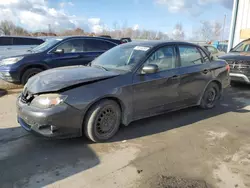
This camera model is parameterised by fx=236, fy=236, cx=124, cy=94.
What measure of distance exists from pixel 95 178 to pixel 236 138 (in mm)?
2663

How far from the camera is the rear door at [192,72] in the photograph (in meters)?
4.85

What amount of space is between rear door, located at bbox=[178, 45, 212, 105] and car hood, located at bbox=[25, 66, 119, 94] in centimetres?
162

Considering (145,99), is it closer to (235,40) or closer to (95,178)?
(95,178)

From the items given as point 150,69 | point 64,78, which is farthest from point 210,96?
point 64,78

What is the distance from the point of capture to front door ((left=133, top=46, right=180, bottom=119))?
4109mm

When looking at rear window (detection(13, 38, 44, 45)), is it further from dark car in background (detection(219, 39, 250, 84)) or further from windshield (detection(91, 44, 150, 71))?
dark car in background (detection(219, 39, 250, 84))

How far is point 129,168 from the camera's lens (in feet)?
10.3

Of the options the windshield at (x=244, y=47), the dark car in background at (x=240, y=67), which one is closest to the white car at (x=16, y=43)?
the dark car in background at (x=240, y=67)

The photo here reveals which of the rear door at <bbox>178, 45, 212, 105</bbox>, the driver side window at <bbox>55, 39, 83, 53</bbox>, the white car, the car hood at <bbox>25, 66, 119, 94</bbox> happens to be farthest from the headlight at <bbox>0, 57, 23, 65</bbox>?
the white car

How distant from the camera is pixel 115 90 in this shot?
12.4ft

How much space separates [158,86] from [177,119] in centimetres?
107

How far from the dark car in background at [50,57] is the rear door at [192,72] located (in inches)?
149

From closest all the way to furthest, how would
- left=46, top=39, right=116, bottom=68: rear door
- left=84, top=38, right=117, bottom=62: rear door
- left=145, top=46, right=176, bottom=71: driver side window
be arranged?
left=145, top=46, right=176, bottom=71: driver side window, left=46, top=39, right=116, bottom=68: rear door, left=84, top=38, right=117, bottom=62: rear door

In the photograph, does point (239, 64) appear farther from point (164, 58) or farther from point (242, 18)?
point (242, 18)
